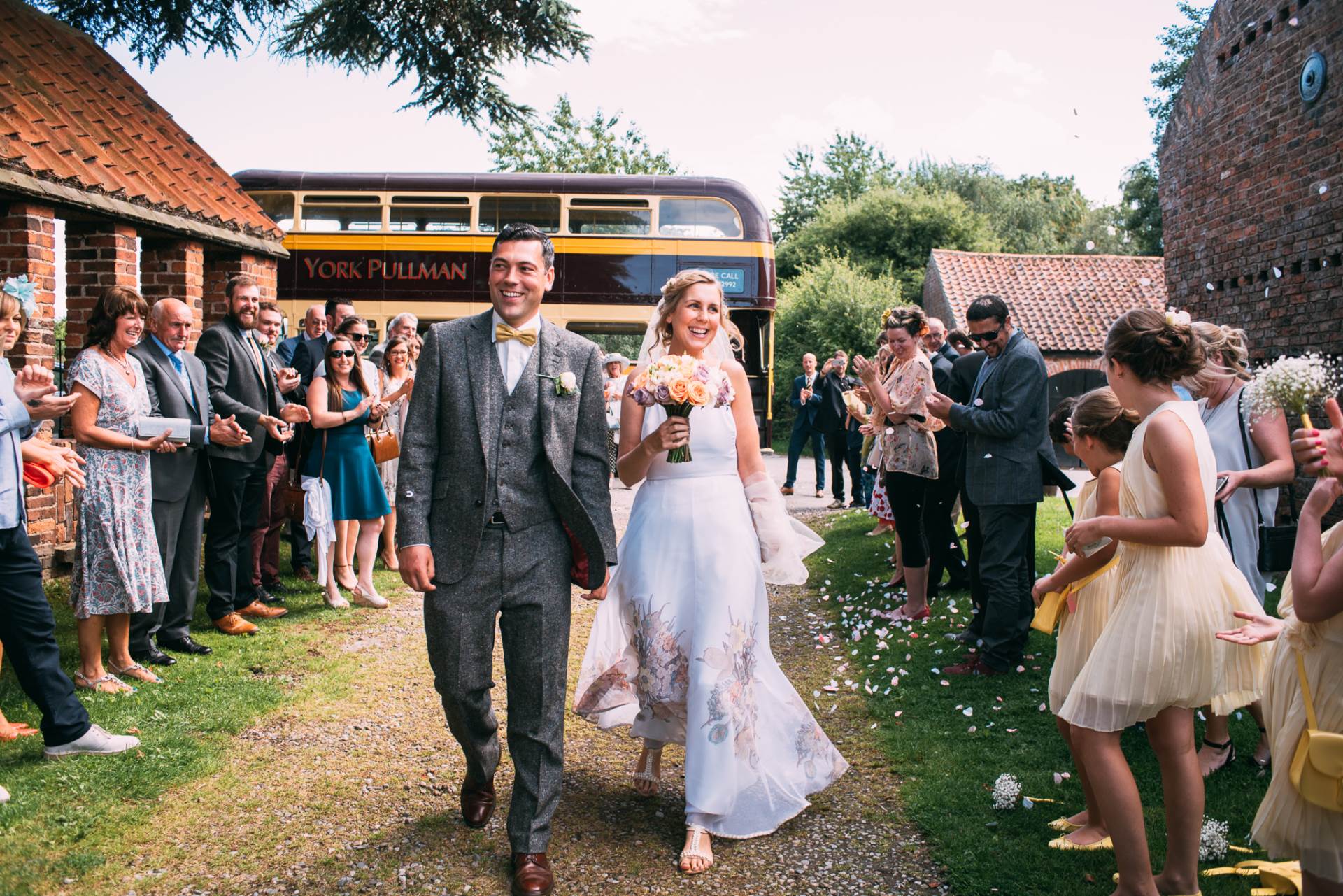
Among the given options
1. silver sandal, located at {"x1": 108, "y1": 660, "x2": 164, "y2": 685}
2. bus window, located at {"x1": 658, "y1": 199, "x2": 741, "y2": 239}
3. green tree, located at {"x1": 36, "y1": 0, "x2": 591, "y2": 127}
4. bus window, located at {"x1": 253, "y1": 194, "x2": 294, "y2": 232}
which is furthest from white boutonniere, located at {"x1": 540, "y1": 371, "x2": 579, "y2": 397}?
bus window, located at {"x1": 253, "y1": 194, "x2": 294, "y2": 232}

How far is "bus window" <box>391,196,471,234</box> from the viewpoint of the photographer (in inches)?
746

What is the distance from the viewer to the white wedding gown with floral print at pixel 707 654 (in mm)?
4121

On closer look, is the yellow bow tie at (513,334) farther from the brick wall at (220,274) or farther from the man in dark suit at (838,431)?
the man in dark suit at (838,431)

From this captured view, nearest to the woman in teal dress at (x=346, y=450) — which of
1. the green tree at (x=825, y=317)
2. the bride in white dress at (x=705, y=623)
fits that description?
the bride in white dress at (x=705, y=623)

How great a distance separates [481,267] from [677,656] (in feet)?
52.2

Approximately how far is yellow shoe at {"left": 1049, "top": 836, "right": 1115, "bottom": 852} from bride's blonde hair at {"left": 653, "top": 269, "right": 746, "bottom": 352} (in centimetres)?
253

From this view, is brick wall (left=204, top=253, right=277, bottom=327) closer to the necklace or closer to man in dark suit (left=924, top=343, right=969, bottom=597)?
the necklace

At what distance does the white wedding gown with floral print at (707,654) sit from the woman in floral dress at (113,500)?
10.1 ft

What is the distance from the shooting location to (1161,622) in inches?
129

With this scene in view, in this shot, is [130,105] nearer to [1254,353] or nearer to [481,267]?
[481,267]

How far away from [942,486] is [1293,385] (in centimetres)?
497

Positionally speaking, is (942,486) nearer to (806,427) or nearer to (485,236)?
(806,427)

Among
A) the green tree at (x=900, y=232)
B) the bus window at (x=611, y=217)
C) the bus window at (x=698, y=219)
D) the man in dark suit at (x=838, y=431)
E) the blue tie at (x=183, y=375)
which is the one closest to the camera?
the blue tie at (x=183, y=375)

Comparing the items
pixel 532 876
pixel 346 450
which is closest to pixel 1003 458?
pixel 532 876
